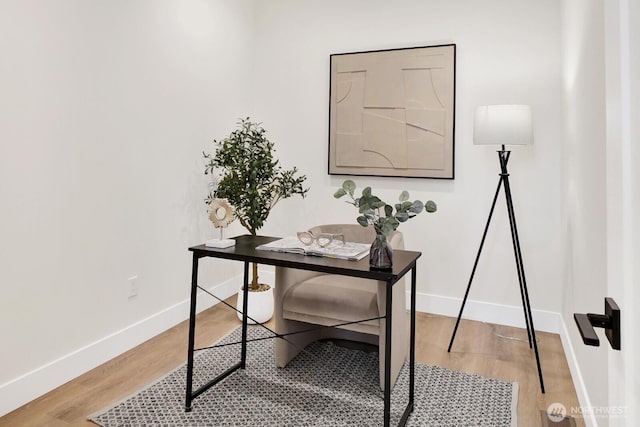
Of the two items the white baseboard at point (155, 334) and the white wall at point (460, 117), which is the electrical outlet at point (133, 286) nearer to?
the white baseboard at point (155, 334)

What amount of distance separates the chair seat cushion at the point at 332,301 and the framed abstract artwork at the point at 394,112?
1.34 m

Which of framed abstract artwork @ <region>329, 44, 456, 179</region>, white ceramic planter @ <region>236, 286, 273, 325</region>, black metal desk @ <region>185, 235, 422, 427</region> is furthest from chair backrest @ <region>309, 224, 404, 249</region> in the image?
framed abstract artwork @ <region>329, 44, 456, 179</region>

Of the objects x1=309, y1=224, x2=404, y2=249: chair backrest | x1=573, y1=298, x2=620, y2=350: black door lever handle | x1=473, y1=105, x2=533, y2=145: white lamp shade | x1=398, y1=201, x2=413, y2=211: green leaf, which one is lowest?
x1=573, y1=298, x2=620, y2=350: black door lever handle

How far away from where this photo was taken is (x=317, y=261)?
6.07 feet

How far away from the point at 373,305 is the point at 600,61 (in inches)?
57.0

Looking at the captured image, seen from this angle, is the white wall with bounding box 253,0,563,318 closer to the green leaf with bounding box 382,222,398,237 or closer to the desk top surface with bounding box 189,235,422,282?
the desk top surface with bounding box 189,235,422,282

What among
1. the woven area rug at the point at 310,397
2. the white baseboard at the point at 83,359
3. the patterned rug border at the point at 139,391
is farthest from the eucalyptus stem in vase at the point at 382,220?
the white baseboard at the point at 83,359

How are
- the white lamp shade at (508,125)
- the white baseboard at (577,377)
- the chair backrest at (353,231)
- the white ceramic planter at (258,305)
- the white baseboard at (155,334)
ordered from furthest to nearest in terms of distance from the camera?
the white ceramic planter at (258,305) < the chair backrest at (353,231) < the white lamp shade at (508,125) < the white baseboard at (155,334) < the white baseboard at (577,377)

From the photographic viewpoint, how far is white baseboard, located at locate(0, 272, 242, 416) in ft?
6.68

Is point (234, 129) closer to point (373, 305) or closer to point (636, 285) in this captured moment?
point (373, 305)

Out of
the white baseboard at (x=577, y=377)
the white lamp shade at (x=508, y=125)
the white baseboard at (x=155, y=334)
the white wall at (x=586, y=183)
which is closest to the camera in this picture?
the white wall at (x=586, y=183)

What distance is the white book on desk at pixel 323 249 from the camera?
192 centimetres

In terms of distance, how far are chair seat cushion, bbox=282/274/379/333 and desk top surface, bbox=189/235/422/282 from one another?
342mm

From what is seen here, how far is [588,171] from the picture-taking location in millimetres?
1930
